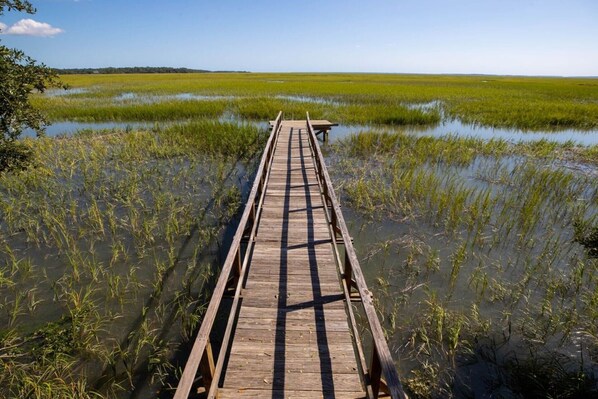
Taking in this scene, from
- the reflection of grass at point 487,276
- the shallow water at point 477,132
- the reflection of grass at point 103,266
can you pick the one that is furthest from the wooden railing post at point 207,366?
the shallow water at point 477,132

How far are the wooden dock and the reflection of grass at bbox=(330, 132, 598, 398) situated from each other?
3.21 ft

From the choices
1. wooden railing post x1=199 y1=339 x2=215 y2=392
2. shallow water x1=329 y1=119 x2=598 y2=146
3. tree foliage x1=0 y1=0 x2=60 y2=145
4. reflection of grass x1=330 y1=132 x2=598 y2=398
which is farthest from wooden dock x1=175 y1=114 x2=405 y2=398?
shallow water x1=329 y1=119 x2=598 y2=146

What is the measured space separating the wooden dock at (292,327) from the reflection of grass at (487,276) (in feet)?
3.21

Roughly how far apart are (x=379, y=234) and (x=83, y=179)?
933 cm

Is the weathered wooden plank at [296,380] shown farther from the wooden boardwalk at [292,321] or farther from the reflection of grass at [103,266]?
the reflection of grass at [103,266]

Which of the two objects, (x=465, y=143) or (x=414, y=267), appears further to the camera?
(x=465, y=143)

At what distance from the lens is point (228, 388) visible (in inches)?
115

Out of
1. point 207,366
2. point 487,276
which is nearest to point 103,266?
point 207,366

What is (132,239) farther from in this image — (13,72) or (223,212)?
(13,72)

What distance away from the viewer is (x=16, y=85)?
168 inches

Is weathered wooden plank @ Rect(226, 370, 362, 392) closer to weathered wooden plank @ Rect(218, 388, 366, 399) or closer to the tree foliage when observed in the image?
weathered wooden plank @ Rect(218, 388, 366, 399)

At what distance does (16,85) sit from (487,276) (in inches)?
316

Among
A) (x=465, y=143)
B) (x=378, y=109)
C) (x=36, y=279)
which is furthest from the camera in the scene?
(x=378, y=109)

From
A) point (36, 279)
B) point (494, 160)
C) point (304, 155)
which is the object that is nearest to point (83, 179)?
point (36, 279)
